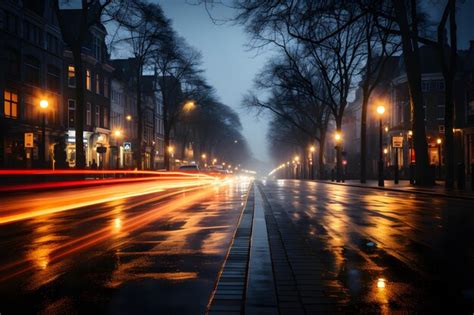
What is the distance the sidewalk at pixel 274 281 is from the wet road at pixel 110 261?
263 mm

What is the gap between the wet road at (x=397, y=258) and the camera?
19.5ft

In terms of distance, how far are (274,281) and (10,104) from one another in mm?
42110

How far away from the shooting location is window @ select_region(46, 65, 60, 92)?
52334 millimetres

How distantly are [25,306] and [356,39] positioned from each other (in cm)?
4481

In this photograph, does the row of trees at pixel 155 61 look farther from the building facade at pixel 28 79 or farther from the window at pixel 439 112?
the window at pixel 439 112

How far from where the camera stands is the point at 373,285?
6668mm

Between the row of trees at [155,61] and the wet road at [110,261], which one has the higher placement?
the row of trees at [155,61]

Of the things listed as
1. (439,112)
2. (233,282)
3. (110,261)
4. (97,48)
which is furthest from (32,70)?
(233,282)

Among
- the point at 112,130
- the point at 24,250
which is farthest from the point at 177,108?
the point at 24,250

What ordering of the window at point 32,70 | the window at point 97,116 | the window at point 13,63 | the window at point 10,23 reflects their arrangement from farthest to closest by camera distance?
the window at point 97,116 < the window at point 32,70 < the window at point 13,63 < the window at point 10,23

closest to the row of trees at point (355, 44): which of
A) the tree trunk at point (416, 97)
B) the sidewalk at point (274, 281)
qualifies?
the tree trunk at point (416, 97)

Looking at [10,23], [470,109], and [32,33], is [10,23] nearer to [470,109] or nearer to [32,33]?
[32,33]

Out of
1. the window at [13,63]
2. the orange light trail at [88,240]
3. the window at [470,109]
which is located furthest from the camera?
the window at [470,109]

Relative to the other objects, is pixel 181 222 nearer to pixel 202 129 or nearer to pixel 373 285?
pixel 373 285
